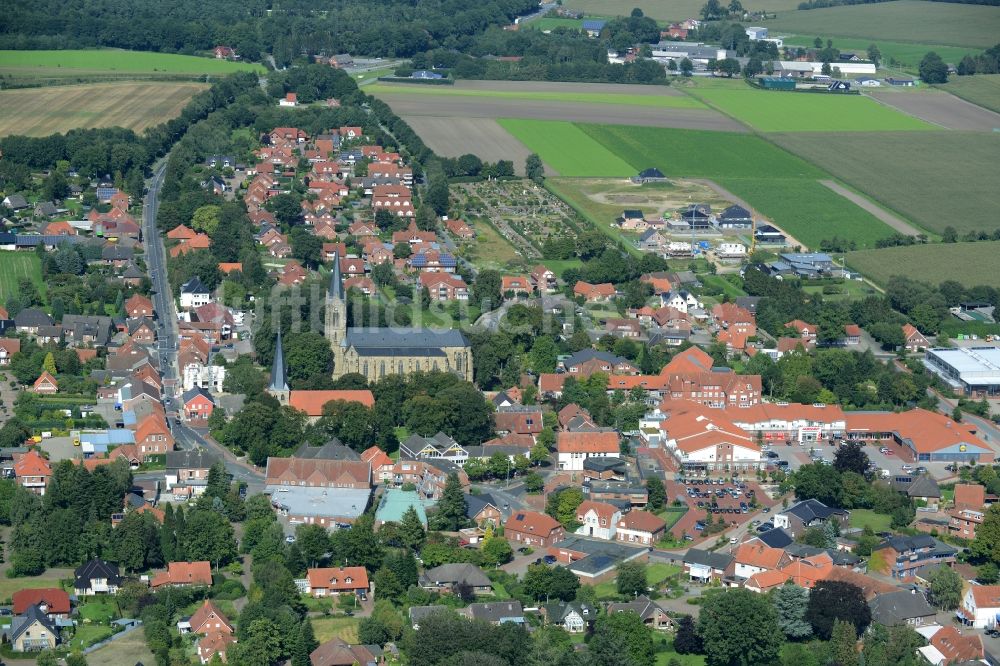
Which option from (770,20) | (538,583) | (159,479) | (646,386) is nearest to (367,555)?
(538,583)

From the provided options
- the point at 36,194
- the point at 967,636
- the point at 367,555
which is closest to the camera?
the point at 967,636

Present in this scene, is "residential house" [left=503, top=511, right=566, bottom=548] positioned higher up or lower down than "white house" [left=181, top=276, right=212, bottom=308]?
lower down

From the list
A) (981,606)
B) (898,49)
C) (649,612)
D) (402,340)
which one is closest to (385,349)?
(402,340)

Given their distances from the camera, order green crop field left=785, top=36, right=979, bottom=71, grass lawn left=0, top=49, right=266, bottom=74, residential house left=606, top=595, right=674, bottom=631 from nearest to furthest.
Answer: residential house left=606, top=595, right=674, bottom=631 < grass lawn left=0, top=49, right=266, bottom=74 < green crop field left=785, top=36, right=979, bottom=71

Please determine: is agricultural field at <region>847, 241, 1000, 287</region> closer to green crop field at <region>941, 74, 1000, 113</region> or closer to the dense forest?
Answer: green crop field at <region>941, 74, 1000, 113</region>

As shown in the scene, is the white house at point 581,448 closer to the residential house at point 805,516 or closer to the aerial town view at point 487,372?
the aerial town view at point 487,372

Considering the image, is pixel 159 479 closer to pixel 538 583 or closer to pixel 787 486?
pixel 538 583

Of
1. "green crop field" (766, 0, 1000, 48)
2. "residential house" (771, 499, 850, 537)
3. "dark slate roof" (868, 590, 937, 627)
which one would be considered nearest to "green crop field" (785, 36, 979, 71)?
"green crop field" (766, 0, 1000, 48)
